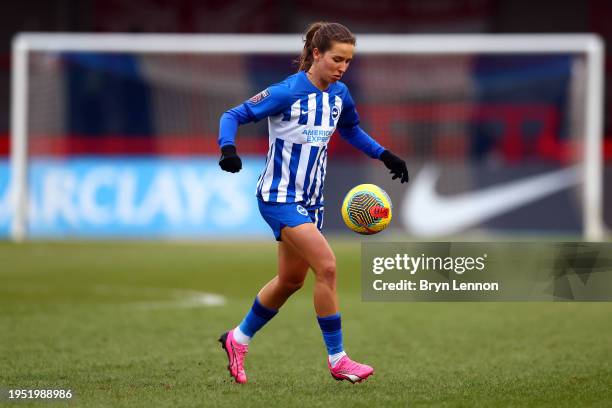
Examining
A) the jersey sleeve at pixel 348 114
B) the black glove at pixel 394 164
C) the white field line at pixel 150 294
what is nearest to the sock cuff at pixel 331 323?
the black glove at pixel 394 164

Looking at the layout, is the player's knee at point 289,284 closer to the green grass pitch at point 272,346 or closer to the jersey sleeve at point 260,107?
the green grass pitch at point 272,346

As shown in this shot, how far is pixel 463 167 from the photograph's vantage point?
65.1 feet

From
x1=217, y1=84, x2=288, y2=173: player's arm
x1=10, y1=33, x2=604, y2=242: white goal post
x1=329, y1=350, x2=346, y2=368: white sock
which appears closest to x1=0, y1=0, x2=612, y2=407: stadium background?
x1=329, y1=350, x2=346, y2=368: white sock

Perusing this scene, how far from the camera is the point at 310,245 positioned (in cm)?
597

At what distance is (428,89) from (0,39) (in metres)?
10.3

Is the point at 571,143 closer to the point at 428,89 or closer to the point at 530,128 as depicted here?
the point at 530,128

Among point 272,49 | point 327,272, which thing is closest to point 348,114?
point 327,272

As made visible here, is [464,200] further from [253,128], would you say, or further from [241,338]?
[241,338]

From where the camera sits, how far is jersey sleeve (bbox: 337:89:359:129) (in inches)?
254

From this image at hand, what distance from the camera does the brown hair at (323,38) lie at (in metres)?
6.05

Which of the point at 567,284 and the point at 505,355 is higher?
the point at 567,284

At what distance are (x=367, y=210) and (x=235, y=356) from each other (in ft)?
3.81

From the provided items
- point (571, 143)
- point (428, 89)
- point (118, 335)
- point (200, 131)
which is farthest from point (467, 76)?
point (118, 335)

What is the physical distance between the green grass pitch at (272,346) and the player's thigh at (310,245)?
0.71m
